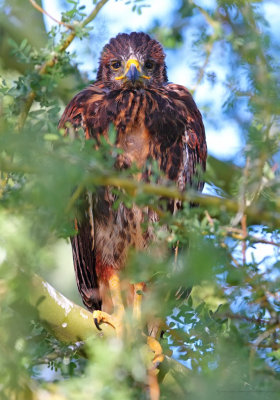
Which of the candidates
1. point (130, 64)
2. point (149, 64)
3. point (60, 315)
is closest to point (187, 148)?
point (130, 64)

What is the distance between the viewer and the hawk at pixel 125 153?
378cm

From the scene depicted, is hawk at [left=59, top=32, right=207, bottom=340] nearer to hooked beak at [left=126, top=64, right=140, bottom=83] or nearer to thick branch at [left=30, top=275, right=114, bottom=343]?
hooked beak at [left=126, top=64, right=140, bottom=83]

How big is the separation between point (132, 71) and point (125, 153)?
2.31 feet

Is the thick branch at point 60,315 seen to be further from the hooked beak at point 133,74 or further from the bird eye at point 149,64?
the bird eye at point 149,64

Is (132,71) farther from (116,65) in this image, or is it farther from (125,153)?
(125,153)

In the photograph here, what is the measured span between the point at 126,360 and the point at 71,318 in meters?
1.36

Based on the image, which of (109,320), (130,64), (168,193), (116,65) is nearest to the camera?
(168,193)

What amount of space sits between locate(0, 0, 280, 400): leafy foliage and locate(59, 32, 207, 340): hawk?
895 mm

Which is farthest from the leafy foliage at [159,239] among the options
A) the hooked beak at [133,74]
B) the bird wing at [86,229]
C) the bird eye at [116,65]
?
the bird eye at [116,65]

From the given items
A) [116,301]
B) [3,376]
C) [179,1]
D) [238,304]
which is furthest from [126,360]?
[179,1]

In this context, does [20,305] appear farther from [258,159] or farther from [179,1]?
[179,1]

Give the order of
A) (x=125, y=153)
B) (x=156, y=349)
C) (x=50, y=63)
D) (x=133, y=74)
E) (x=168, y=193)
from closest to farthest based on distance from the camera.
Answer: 1. (x=168, y=193)
2. (x=50, y=63)
3. (x=156, y=349)
4. (x=125, y=153)
5. (x=133, y=74)

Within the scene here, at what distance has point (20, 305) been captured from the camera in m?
2.50

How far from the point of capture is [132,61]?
4242 millimetres
